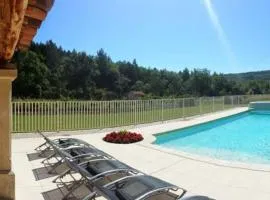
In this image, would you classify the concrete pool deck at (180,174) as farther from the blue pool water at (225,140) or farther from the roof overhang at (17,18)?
the roof overhang at (17,18)

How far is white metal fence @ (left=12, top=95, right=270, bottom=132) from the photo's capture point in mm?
11781

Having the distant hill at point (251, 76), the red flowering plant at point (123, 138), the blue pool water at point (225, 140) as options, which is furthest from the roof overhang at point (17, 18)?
the distant hill at point (251, 76)

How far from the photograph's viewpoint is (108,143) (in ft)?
33.7

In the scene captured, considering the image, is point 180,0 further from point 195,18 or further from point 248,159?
point 248,159

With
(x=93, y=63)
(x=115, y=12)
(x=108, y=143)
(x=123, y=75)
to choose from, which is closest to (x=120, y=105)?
(x=108, y=143)

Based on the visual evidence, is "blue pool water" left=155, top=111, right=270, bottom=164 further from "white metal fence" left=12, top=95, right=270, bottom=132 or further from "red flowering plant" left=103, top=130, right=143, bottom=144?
"white metal fence" left=12, top=95, right=270, bottom=132

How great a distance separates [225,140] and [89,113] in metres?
5.01

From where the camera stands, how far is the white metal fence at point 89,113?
1178cm

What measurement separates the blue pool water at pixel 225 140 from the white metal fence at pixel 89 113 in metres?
1.66

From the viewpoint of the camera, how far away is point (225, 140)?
42.8 feet

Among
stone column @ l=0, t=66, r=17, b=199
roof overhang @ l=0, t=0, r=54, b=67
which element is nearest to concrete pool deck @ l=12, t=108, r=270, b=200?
stone column @ l=0, t=66, r=17, b=199

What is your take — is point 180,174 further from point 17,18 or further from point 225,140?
point 225,140

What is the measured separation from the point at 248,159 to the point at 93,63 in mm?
34894

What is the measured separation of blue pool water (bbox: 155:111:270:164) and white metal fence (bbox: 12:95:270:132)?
1658 millimetres
